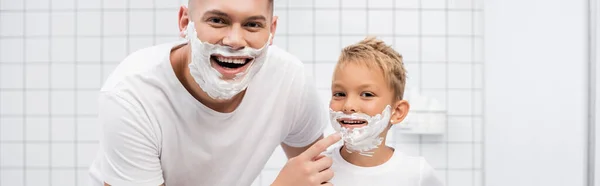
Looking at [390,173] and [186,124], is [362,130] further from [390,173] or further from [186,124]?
[186,124]

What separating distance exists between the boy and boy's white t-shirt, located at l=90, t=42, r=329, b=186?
7.3 inches

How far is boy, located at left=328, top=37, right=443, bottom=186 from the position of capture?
1112 mm

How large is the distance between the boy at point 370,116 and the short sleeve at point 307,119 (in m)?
0.19

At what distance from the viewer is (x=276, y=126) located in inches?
50.8

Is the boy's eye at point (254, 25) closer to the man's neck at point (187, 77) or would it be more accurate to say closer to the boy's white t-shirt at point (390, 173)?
the man's neck at point (187, 77)

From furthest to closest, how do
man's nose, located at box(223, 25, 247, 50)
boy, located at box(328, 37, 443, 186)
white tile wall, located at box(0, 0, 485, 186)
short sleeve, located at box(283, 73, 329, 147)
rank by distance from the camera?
white tile wall, located at box(0, 0, 485, 186) → short sleeve, located at box(283, 73, 329, 147) → boy, located at box(328, 37, 443, 186) → man's nose, located at box(223, 25, 247, 50)

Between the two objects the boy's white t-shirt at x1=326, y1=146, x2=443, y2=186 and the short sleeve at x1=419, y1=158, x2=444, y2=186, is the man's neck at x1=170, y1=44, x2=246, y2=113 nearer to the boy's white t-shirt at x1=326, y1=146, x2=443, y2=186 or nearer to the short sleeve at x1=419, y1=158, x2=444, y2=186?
the boy's white t-shirt at x1=326, y1=146, x2=443, y2=186

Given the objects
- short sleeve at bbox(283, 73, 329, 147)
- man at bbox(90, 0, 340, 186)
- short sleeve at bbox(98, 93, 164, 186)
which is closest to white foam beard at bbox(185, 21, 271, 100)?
man at bbox(90, 0, 340, 186)

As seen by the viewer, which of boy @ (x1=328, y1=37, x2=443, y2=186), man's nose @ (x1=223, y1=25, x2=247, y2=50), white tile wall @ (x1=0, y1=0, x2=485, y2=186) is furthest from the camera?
white tile wall @ (x1=0, y1=0, x2=485, y2=186)

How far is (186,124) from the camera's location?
46.4 inches

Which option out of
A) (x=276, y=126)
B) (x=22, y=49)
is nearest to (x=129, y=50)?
(x=22, y=49)

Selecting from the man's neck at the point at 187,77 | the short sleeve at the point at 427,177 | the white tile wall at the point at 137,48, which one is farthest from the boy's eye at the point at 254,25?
the white tile wall at the point at 137,48

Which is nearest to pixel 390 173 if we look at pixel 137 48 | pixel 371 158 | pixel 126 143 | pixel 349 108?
pixel 371 158

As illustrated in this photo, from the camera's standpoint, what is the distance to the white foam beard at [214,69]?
1.04 m
